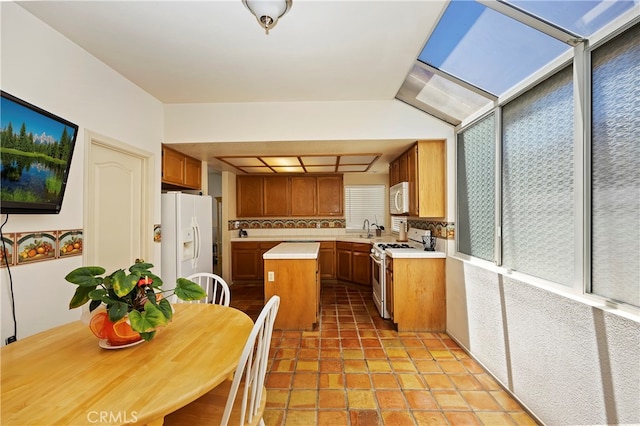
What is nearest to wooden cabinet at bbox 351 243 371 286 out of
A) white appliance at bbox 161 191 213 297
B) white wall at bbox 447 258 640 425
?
white wall at bbox 447 258 640 425

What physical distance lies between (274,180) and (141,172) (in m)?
2.77

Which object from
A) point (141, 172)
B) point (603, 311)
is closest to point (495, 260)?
point (603, 311)

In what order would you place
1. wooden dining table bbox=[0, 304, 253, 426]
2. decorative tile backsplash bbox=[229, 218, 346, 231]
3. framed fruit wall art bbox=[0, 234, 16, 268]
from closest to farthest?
wooden dining table bbox=[0, 304, 253, 426]
framed fruit wall art bbox=[0, 234, 16, 268]
decorative tile backsplash bbox=[229, 218, 346, 231]

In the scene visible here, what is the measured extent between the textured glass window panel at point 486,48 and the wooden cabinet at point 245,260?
4030 mm

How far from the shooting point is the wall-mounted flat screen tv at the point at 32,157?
1.40 meters

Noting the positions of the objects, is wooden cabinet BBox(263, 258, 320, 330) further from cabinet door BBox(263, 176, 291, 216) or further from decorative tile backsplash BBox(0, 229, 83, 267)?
cabinet door BBox(263, 176, 291, 216)

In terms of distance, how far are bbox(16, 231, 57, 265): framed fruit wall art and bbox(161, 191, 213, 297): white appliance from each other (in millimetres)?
1167

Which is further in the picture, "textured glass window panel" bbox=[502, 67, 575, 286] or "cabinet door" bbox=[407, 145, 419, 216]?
"cabinet door" bbox=[407, 145, 419, 216]

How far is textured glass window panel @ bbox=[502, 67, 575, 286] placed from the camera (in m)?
1.51

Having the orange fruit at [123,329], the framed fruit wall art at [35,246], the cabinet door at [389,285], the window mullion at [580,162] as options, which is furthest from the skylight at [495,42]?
the framed fruit wall art at [35,246]

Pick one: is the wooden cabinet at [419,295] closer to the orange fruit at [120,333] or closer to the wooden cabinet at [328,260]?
the wooden cabinet at [328,260]

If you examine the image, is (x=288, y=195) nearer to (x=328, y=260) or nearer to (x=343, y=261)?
(x=328, y=260)

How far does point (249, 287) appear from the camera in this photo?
4.83 metres

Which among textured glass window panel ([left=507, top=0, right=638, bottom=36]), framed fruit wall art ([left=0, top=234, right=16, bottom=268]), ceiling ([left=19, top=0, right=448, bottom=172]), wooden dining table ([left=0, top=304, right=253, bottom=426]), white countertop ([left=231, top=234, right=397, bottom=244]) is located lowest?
wooden dining table ([left=0, top=304, right=253, bottom=426])
